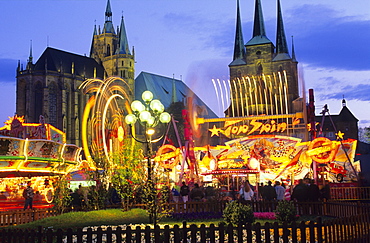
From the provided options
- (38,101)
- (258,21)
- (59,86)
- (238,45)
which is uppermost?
(258,21)

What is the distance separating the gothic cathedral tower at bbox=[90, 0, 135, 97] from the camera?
243 ft

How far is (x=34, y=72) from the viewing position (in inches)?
2539

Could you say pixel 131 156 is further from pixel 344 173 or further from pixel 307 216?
pixel 344 173

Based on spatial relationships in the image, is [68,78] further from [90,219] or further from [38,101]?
[90,219]

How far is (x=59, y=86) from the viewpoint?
65.5 metres

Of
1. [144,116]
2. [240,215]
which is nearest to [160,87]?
[144,116]

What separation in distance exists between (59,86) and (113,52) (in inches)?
612

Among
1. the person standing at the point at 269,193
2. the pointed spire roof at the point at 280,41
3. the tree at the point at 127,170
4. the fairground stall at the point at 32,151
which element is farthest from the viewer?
the pointed spire roof at the point at 280,41

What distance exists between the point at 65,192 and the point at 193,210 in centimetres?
491

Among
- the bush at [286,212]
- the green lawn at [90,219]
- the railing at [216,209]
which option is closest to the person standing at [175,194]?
the railing at [216,209]

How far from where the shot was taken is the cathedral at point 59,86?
63.7 metres

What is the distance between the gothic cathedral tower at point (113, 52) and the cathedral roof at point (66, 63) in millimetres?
2029

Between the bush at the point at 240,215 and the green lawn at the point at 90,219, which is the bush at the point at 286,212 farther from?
the green lawn at the point at 90,219

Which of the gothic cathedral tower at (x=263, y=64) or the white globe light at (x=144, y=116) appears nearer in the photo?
the white globe light at (x=144, y=116)
